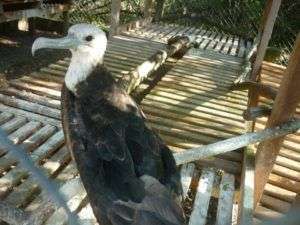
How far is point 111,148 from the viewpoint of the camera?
2793 mm

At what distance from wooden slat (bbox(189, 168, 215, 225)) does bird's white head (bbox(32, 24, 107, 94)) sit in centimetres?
132

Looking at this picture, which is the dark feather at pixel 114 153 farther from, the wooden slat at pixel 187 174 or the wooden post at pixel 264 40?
the wooden post at pixel 264 40

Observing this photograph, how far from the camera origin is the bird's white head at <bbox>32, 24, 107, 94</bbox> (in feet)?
11.5

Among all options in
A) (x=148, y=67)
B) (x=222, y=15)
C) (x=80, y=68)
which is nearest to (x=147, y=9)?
(x=222, y=15)

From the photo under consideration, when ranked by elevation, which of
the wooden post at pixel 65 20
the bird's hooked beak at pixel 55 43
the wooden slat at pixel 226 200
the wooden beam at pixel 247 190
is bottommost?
the wooden post at pixel 65 20

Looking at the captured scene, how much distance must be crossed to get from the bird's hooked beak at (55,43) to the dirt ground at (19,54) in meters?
4.16

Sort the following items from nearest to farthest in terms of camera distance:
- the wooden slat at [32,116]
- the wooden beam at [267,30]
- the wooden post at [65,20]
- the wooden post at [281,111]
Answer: the wooden post at [281,111]
the wooden slat at [32,116]
the wooden beam at [267,30]
the wooden post at [65,20]

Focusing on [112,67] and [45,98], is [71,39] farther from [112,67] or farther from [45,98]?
[112,67]

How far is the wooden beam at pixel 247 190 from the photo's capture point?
3121mm

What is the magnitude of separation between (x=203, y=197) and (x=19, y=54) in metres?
6.58

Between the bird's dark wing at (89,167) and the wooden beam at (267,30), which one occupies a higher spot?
the wooden beam at (267,30)

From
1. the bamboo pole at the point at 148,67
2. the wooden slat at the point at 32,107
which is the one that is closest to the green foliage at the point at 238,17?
the bamboo pole at the point at 148,67

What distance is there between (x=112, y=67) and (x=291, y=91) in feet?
11.5

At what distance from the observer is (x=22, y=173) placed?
3539 mm
